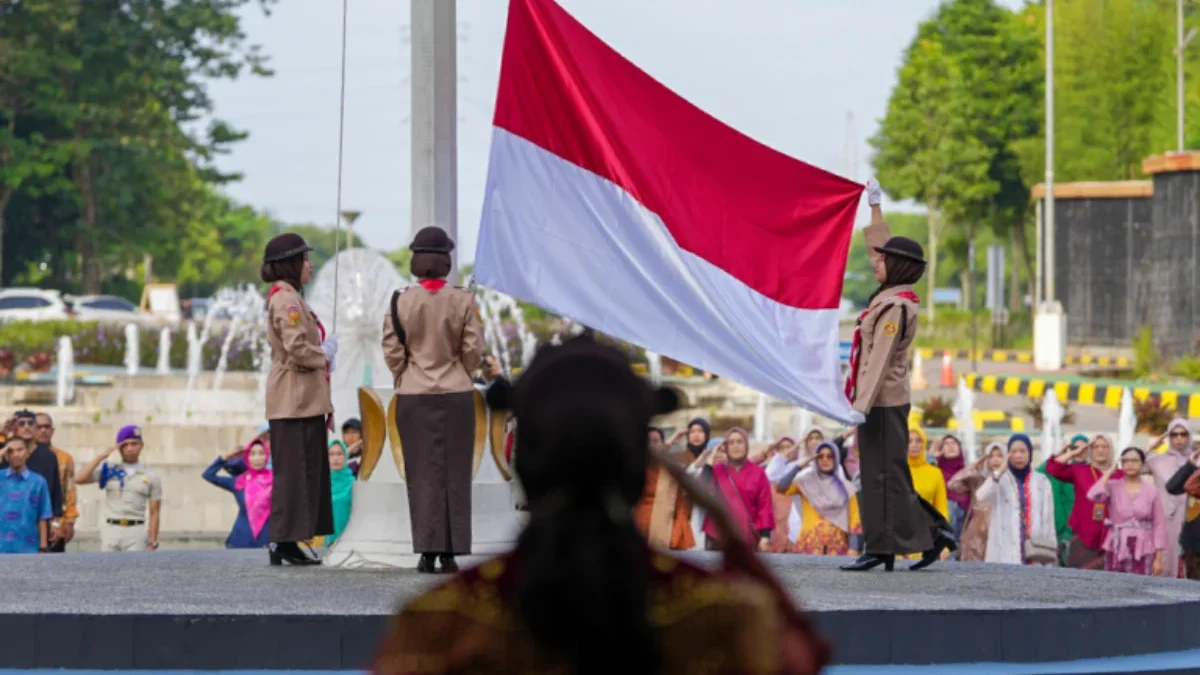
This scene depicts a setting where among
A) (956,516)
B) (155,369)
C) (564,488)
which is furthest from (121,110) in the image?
(564,488)

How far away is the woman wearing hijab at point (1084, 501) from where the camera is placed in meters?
13.9

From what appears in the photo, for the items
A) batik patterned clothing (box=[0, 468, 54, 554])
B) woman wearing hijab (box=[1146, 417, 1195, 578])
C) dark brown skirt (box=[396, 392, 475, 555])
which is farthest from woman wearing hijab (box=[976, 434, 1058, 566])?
batik patterned clothing (box=[0, 468, 54, 554])

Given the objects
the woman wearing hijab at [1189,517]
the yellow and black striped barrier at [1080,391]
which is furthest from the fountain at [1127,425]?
the woman wearing hijab at [1189,517]

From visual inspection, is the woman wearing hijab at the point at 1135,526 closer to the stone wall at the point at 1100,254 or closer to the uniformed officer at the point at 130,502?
the uniformed officer at the point at 130,502

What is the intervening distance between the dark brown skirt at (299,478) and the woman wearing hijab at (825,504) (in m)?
4.35

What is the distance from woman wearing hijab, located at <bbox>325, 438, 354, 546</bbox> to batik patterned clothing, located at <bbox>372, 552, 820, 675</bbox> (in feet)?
33.1

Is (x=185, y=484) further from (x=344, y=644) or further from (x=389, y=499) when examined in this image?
(x=344, y=644)

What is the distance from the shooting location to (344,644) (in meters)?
7.76

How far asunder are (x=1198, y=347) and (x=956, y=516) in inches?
714

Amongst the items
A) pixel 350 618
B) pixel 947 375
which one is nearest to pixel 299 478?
pixel 350 618

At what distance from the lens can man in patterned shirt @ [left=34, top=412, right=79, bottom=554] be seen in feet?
43.5

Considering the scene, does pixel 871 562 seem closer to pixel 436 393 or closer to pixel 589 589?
pixel 436 393

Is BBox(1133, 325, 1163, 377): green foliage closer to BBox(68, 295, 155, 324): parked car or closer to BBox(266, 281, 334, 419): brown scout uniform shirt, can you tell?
BBox(68, 295, 155, 324): parked car

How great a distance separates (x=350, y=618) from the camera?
25.4 feet
